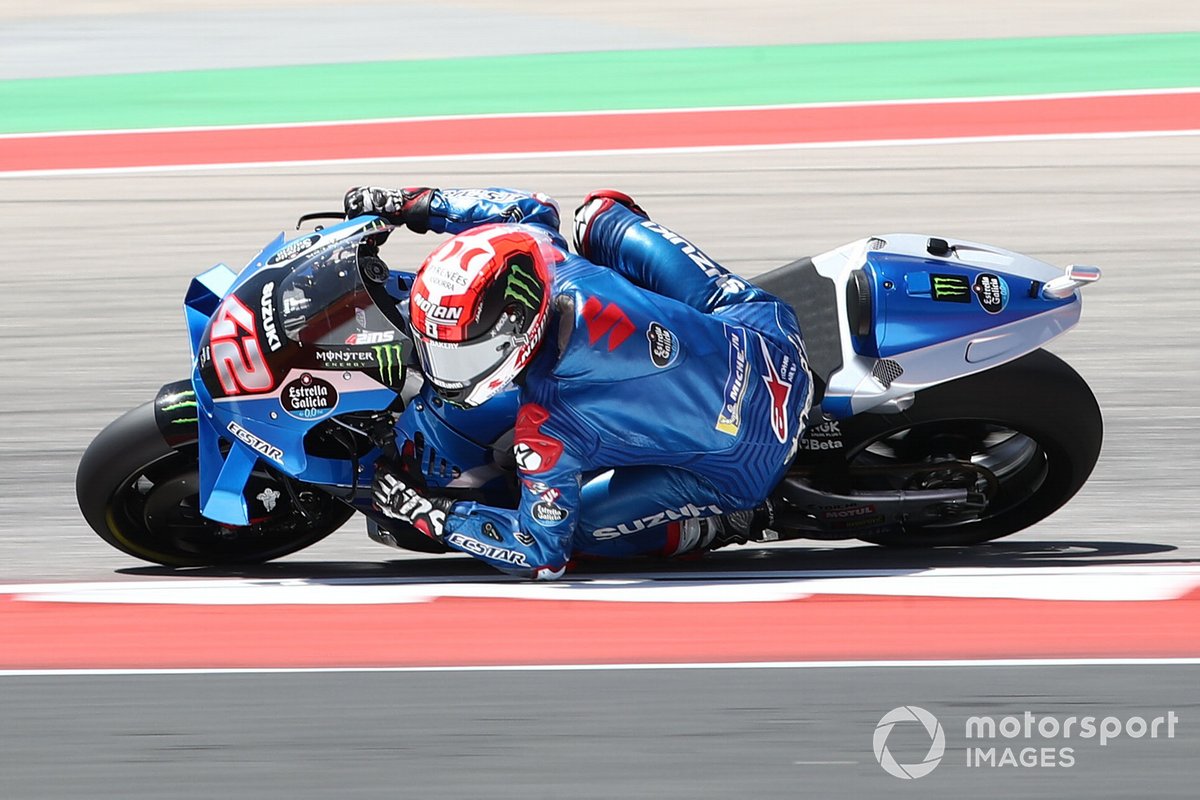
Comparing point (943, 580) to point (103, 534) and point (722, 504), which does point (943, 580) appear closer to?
point (722, 504)

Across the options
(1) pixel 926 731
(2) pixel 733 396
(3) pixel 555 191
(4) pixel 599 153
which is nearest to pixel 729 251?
(3) pixel 555 191

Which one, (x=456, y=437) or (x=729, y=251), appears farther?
(x=729, y=251)

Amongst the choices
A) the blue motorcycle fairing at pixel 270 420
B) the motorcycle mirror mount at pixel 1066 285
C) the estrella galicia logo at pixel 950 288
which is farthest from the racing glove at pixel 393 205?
the motorcycle mirror mount at pixel 1066 285

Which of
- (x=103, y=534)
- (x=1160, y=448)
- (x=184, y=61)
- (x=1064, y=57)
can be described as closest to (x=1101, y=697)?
(x=1160, y=448)

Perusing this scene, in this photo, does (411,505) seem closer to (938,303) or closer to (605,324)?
(605,324)

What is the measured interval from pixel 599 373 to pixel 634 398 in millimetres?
130

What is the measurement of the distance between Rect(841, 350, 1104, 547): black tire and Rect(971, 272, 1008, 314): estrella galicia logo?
0.61ft

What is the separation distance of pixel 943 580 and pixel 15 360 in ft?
13.4

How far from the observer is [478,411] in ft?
14.9

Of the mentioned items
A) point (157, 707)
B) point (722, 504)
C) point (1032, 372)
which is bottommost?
point (157, 707)

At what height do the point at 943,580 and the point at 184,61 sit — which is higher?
the point at 184,61

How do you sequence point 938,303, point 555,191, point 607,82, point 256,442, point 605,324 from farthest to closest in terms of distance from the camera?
point 607,82
point 555,191
point 938,303
point 256,442
point 605,324

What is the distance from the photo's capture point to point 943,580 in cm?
475

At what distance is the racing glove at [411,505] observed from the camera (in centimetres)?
444
